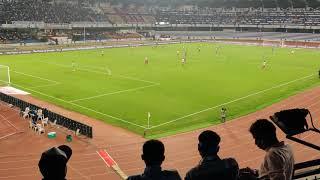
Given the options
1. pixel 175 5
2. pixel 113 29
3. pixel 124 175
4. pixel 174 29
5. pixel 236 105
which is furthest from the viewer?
pixel 175 5

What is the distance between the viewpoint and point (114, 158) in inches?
836

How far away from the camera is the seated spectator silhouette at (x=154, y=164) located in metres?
5.64

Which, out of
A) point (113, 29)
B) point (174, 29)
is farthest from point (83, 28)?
point (174, 29)

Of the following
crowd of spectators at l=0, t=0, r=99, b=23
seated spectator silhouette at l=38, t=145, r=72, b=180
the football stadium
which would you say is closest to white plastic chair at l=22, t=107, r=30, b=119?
the football stadium

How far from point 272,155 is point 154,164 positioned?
1.84 metres

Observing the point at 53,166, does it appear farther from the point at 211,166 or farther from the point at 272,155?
the point at 272,155

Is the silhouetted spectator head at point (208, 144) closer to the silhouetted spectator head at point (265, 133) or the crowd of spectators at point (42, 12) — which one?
the silhouetted spectator head at point (265, 133)

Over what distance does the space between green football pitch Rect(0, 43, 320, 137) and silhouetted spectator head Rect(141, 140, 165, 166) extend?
19.9 metres

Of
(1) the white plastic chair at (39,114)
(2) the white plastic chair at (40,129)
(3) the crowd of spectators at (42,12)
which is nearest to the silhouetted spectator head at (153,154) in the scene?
(2) the white plastic chair at (40,129)

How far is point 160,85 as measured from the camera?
1697 inches

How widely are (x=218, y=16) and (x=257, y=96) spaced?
129 metres

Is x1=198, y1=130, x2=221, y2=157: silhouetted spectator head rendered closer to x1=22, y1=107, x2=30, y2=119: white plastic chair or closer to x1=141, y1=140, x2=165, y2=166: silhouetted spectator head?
x1=141, y1=140, x2=165, y2=166: silhouetted spectator head

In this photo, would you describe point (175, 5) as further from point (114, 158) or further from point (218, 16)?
point (114, 158)

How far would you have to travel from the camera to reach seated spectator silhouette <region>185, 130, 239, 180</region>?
5648 mm
